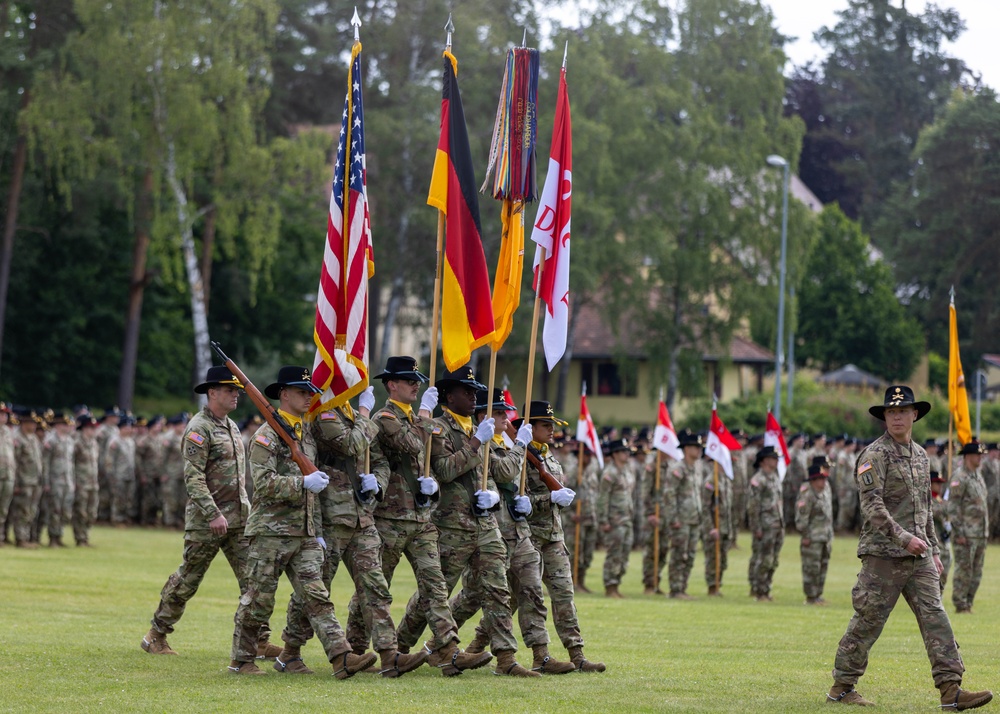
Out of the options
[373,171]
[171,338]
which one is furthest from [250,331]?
[373,171]

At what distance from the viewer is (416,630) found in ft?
37.6

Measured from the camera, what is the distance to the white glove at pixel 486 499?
10898 millimetres

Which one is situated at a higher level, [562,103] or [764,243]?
[764,243]

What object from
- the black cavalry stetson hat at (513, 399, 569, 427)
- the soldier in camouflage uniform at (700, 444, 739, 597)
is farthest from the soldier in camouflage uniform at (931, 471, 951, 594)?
the black cavalry stetson hat at (513, 399, 569, 427)

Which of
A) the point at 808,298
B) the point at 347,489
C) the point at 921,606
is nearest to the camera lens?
the point at 921,606

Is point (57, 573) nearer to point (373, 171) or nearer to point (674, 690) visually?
point (674, 690)

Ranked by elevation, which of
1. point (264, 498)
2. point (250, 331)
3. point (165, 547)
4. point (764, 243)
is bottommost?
point (165, 547)

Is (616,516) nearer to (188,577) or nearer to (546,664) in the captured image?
(546,664)

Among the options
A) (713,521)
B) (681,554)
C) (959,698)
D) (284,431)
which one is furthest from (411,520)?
(713,521)

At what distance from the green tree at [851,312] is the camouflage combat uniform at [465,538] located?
5337 cm

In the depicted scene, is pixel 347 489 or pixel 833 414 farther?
pixel 833 414

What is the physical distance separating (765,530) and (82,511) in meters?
11.3

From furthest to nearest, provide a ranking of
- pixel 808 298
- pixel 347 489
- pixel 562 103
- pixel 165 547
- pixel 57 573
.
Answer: pixel 808 298, pixel 165 547, pixel 57 573, pixel 562 103, pixel 347 489

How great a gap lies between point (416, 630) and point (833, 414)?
110ft
